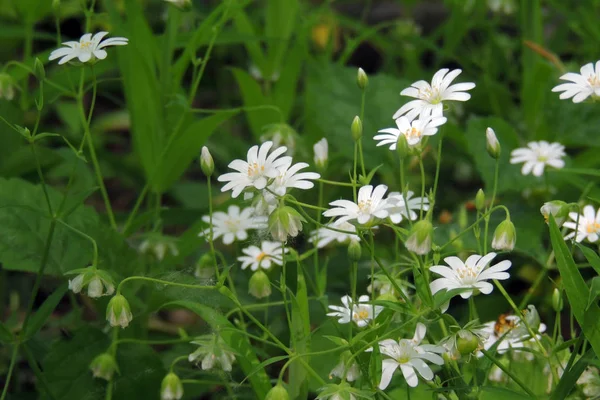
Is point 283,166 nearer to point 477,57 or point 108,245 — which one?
point 108,245

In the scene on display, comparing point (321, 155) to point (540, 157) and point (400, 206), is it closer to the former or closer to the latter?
point (400, 206)

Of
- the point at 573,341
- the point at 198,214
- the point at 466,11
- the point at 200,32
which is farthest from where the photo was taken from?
the point at 466,11

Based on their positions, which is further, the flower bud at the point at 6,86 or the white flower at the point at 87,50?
the flower bud at the point at 6,86

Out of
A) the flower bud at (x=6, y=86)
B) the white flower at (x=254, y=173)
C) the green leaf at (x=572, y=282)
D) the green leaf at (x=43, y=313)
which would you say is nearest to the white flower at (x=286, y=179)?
the white flower at (x=254, y=173)

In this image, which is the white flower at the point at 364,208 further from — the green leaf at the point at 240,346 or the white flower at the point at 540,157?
the white flower at the point at 540,157

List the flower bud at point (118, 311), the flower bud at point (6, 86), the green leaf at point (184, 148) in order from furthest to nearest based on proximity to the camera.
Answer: the green leaf at point (184, 148) < the flower bud at point (6, 86) < the flower bud at point (118, 311)

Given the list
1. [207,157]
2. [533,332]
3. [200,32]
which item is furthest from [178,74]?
[533,332]
